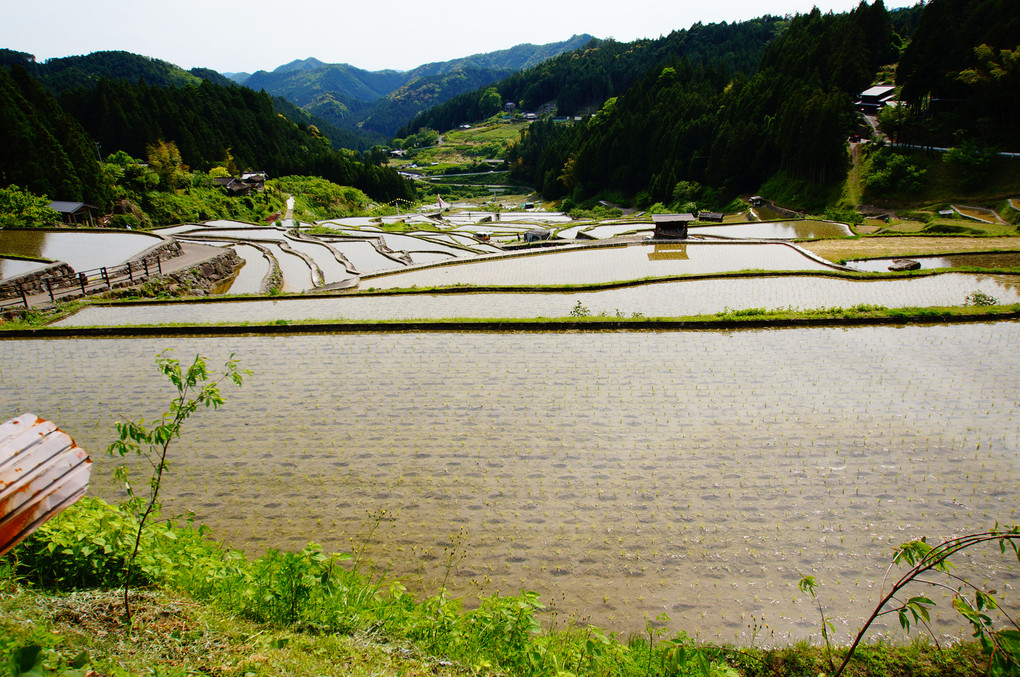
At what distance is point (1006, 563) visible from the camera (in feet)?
19.3

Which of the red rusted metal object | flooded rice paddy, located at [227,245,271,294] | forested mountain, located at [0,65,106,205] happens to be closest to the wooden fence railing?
flooded rice paddy, located at [227,245,271,294]

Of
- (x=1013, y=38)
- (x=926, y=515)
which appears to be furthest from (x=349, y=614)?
(x=1013, y=38)

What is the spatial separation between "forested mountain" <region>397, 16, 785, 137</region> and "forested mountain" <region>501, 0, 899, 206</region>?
13.6 meters

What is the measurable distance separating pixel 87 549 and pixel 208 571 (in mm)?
977

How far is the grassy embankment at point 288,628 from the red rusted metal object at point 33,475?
4.75ft

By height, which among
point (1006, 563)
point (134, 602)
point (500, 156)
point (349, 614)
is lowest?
point (1006, 563)

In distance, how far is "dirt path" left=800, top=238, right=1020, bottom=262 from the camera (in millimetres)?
21500

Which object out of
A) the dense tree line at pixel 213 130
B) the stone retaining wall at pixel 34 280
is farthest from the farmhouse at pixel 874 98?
the stone retaining wall at pixel 34 280

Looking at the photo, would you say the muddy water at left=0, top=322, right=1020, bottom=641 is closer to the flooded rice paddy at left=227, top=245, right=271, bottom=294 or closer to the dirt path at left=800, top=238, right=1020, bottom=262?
the flooded rice paddy at left=227, top=245, right=271, bottom=294

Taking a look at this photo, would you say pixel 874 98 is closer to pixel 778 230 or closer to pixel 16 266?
pixel 778 230

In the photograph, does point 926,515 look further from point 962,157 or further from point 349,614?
point 962,157

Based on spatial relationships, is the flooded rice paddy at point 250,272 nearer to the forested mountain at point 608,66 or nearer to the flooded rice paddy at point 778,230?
the flooded rice paddy at point 778,230

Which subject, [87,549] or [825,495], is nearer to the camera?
[87,549]

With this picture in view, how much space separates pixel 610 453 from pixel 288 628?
522 centimetres
